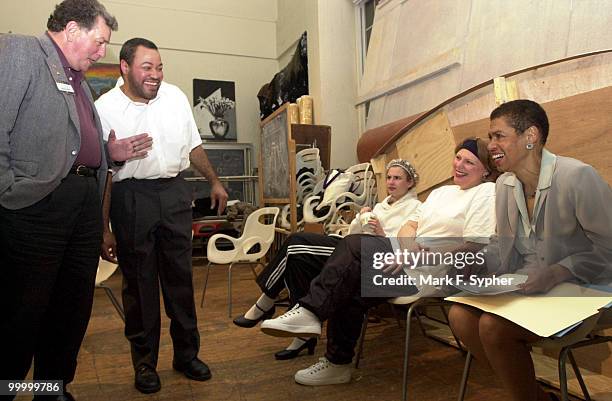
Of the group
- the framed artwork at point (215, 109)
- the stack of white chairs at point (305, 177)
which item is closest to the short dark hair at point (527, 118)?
the stack of white chairs at point (305, 177)

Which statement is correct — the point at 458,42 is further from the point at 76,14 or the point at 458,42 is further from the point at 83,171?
the point at 83,171

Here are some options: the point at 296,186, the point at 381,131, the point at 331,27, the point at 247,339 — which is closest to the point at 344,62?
the point at 331,27

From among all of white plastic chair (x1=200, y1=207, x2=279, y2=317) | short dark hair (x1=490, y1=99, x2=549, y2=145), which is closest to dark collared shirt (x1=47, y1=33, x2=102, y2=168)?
short dark hair (x1=490, y1=99, x2=549, y2=145)

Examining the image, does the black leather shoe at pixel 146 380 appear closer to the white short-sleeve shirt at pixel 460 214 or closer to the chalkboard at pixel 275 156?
the white short-sleeve shirt at pixel 460 214

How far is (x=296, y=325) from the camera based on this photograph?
81.1 inches

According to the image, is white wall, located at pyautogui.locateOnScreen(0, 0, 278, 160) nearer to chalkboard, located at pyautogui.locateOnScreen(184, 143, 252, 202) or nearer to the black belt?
chalkboard, located at pyautogui.locateOnScreen(184, 143, 252, 202)

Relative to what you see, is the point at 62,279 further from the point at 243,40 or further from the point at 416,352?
the point at 243,40

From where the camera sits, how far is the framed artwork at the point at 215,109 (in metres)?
7.82

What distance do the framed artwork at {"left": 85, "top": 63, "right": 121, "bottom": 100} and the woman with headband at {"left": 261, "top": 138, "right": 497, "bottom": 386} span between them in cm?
620

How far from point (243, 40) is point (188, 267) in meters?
6.64

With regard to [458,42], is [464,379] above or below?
below

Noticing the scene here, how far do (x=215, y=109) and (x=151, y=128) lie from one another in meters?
5.89

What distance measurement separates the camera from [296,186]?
14.0ft

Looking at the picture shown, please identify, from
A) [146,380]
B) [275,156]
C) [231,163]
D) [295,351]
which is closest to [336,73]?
[275,156]
